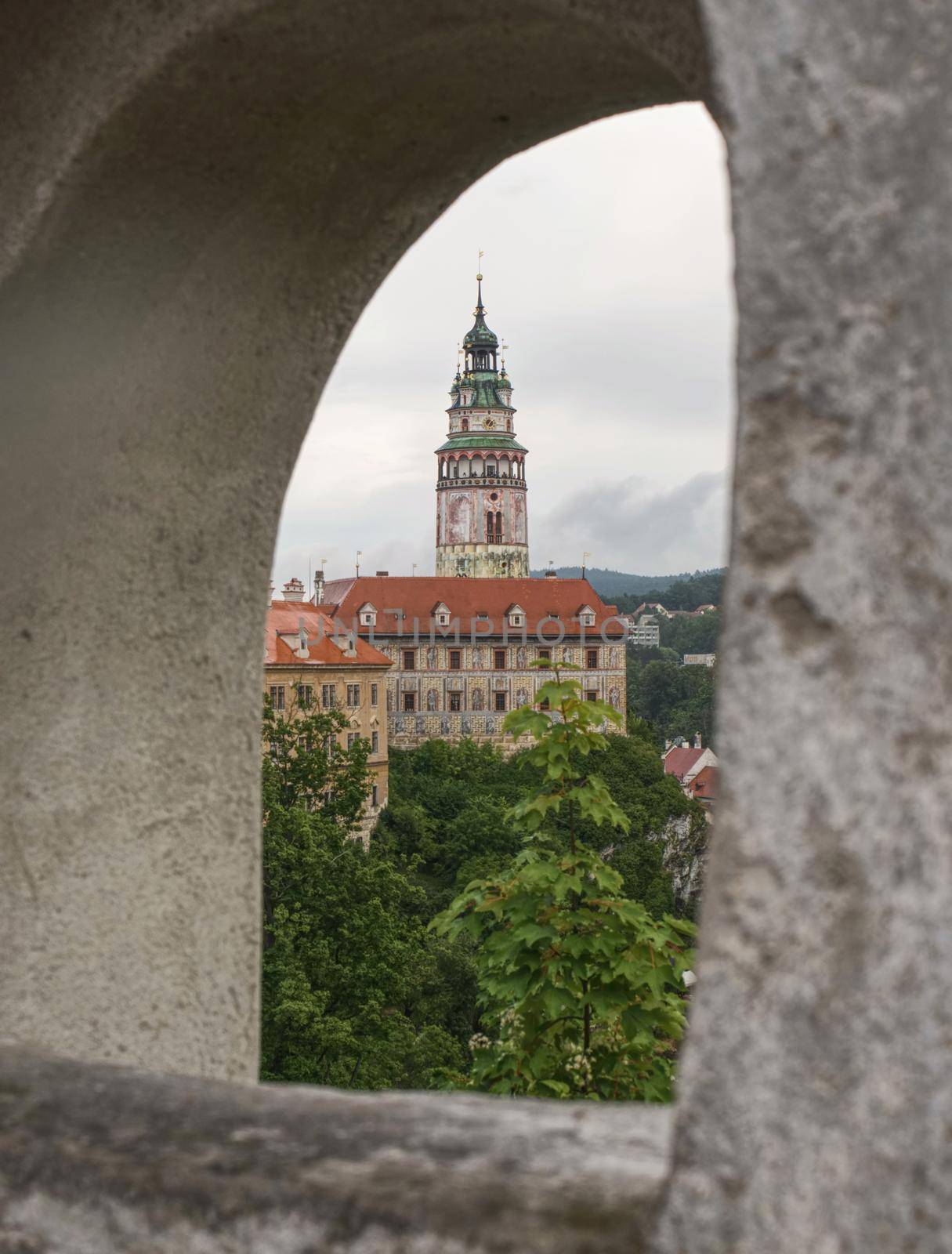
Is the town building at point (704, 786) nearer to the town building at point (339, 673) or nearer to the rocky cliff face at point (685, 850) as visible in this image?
the rocky cliff face at point (685, 850)

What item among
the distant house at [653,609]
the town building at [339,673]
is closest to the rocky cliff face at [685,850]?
the town building at [339,673]

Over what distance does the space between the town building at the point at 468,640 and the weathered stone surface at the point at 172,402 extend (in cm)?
7063

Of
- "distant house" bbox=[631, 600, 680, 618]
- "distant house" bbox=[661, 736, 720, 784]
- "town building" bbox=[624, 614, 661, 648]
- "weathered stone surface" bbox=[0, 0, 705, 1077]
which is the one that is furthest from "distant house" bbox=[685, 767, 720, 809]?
"distant house" bbox=[631, 600, 680, 618]

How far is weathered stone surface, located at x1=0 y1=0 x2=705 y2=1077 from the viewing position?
71.9 inches

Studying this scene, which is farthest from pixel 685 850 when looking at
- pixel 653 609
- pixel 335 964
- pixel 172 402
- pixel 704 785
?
pixel 653 609

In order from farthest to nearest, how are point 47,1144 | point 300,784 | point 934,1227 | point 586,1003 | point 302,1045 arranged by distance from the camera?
point 300,784
point 302,1045
point 586,1003
point 47,1144
point 934,1227

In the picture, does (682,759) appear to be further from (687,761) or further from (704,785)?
(704,785)

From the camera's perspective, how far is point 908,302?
1.08 meters

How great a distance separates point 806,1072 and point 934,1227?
140 millimetres

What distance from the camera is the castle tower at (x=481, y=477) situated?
9244 centimetres

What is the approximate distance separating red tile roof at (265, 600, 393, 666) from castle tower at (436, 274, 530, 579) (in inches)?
1267

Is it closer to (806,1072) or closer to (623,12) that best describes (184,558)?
(623,12)

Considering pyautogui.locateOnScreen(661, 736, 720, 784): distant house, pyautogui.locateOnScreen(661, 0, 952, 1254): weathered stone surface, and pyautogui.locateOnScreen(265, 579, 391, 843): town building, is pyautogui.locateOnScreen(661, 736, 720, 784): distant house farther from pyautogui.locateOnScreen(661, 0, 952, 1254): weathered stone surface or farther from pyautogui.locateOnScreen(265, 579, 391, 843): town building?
pyautogui.locateOnScreen(661, 0, 952, 1254): weathered stone surface

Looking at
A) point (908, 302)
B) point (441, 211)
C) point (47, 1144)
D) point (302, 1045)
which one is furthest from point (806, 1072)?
point (302, 1045)
